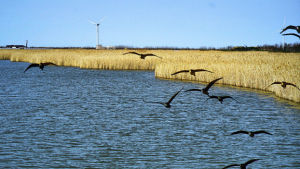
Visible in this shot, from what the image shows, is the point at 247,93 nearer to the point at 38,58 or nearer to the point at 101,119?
the point at 101,119

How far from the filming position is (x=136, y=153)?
12.6m

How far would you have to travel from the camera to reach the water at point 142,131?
12.0 meters

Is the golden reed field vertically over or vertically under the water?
over

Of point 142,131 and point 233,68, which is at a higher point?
point 233,68

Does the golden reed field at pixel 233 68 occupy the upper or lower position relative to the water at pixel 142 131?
upper

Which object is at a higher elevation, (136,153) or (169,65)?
(169,65)

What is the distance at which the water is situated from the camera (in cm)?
1201

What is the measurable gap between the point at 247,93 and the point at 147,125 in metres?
10.6

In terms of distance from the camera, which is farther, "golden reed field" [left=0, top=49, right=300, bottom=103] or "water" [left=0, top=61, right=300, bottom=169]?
"golden reed field" [left=0, top=49, right=300, bottom=103]

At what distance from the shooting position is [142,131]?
1550 cm

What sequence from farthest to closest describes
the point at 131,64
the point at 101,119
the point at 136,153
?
the point at 131,64 < the point at 101,119 < the point at 136,153

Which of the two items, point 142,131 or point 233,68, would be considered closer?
point 142,131

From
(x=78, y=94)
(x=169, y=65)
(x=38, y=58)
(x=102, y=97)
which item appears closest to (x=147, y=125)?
(x=102, y=97)

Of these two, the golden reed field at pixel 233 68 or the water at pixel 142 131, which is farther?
the golden reed field at pixel 233 68
